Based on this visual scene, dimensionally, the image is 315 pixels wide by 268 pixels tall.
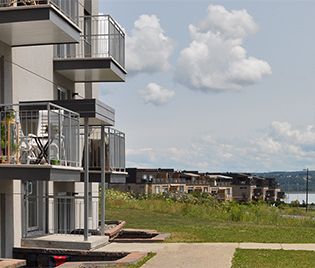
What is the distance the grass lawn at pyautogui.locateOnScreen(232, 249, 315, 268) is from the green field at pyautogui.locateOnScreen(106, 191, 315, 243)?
281 cm

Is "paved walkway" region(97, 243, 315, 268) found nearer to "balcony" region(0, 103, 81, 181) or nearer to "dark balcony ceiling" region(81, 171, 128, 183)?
"dark balcony ceiling" region(81, 171, 128, 183)

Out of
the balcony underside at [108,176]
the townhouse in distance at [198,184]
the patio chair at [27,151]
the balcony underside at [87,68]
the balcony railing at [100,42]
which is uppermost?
the balcony railing at [100,42]

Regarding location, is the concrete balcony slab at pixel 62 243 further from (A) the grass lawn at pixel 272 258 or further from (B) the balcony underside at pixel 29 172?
(A) the grass lawn at pixel 272 258

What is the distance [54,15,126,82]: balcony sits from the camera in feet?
63.7

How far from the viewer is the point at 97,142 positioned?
1934 centimetres

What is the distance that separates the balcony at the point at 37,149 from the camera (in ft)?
42.8

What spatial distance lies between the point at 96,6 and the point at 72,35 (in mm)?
9643

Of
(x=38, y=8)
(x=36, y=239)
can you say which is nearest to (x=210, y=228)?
(x=36, y=239)

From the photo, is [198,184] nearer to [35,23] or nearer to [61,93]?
[61,93]

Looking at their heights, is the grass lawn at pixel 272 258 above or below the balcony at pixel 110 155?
below

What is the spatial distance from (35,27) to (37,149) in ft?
9.12

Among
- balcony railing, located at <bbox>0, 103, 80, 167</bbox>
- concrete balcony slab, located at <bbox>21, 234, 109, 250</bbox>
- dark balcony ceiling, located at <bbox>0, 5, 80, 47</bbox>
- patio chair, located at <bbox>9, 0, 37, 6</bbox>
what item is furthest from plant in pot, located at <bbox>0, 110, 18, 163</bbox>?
concrete balcony slab, located at <bbox>21, 234, 109, 250</bbox>

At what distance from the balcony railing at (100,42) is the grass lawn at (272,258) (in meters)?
8.06

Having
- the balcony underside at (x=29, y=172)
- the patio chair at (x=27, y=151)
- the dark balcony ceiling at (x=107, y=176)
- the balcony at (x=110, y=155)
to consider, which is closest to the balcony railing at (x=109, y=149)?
the balcony at (x=110, y=155)
